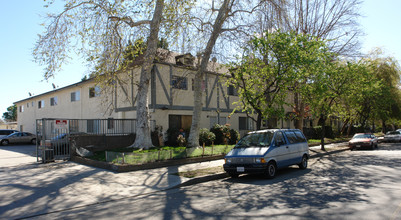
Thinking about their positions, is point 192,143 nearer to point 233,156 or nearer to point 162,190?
point 233,156

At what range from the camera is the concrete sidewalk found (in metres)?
6.89

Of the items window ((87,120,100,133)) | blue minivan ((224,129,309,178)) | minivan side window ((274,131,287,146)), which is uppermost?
window ((87,120,100,133))

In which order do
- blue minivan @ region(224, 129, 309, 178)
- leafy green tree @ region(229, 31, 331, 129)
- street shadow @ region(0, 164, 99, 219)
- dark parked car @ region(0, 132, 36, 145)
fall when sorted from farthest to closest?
dark parked car @ region(0, 132, 36, 145) → leafy green tree @ region(229, 31, 331, 129) → blue minivan @ region(224, 129, 309, 178) → street shadow @ region(0, 164, 99, 219)

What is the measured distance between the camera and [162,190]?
8516 millimetres

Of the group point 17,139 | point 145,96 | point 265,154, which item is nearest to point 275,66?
point 265,154

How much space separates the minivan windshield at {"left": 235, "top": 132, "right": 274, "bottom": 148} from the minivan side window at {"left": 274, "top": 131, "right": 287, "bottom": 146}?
196 mm

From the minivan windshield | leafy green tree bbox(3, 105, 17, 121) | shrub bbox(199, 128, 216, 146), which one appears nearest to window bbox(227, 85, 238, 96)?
shrub bbox(199, 128, 216, 146)

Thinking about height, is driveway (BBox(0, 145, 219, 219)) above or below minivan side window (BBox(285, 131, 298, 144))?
below

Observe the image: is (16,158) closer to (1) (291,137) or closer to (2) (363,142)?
(1) (291,137)

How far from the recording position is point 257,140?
10.7 metres

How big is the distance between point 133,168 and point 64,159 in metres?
4.98

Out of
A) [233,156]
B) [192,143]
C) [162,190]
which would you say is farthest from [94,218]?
[192,143]

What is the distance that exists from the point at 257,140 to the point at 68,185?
22.2 ft

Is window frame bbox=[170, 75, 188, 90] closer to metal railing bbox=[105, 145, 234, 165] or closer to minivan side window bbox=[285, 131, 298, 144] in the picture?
metal railing bbox=[105, 145, 234, 165]
